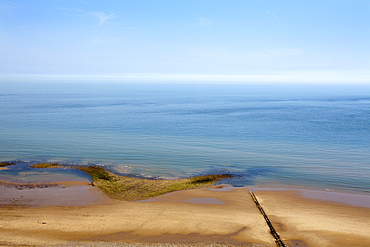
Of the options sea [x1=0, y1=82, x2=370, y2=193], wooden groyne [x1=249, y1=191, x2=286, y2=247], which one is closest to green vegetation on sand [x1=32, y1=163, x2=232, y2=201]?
sea [x1=0, y1=82, x2=370, y2=193]

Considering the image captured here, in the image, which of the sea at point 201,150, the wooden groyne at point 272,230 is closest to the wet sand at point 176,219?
the wooden groyne at point 272,230

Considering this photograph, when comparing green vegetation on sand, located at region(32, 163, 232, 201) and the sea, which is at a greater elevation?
the sea

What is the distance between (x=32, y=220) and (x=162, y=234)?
9043mm

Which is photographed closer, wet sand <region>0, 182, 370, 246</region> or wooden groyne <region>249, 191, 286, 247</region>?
wooden groyne <region>249, 191, 286, 247</region>

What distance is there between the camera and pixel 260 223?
64.1ft

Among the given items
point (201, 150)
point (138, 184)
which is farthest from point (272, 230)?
point (201, 150)

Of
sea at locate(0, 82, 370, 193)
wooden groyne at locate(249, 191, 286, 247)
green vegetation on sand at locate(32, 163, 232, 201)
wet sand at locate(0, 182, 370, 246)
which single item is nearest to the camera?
wooden groyne at locate(249, 191, 286, 247)

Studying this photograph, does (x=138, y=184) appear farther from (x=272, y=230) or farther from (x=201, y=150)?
(x=201, y=150)

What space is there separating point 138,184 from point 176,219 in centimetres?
840

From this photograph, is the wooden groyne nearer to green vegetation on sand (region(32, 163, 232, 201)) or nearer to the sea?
the sea

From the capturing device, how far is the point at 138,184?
27.5 meters

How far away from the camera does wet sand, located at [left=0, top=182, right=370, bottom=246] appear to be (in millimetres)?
17125

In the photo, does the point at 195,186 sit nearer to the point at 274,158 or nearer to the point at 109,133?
the point at 274,158

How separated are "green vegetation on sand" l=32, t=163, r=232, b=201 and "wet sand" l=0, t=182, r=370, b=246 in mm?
1052
